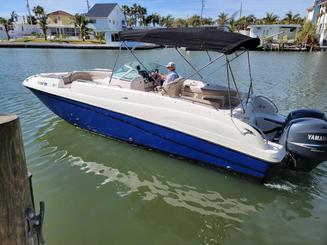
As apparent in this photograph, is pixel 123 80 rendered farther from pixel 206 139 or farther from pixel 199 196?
pixel 199 196

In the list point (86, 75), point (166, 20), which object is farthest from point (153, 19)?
point (86, 75)

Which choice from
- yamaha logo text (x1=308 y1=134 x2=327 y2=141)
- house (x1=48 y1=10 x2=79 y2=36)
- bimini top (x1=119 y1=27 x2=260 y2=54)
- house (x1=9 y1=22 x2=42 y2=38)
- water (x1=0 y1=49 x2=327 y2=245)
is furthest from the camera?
house (x1=48 y1=10 x2=79 y2=36)

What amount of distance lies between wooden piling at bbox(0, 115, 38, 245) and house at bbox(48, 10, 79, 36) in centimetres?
7074

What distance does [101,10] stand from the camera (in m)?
54.4

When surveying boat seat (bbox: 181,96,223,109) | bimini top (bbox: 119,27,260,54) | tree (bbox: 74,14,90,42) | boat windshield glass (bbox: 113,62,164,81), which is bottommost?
boat seat (bbox: 181,96,223,109)

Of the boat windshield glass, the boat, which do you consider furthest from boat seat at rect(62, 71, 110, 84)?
the boat windshield glass

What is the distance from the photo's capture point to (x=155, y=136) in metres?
6.02

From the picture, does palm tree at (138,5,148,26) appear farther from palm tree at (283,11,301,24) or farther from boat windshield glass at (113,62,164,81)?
boat windshield glass at (113,62,164,81)

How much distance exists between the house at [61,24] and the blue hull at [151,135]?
65.9 metres

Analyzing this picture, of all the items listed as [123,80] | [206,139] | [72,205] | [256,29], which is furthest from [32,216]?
[256,29]

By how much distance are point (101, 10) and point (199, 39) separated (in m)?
54.1

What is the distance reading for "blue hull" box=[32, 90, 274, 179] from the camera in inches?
206

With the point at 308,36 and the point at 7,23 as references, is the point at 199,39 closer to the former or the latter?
the point at 308,36

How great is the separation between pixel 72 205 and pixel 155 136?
7.16 feet
